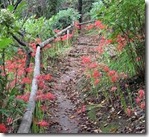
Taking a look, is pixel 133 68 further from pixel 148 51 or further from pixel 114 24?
pixel 148 51

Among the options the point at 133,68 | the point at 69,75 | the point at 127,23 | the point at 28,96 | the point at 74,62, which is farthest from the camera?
the point at 74,62

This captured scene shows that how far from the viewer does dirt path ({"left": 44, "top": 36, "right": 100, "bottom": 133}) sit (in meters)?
2.63

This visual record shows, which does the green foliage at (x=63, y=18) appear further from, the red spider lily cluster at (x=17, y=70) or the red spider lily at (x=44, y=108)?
the red spider lily at (x=44, y=108)

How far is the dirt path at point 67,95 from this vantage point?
263cm

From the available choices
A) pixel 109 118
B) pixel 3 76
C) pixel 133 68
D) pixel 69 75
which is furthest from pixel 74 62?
pixel 3 76

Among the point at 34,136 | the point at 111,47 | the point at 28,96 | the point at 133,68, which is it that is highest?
the point at 111,47

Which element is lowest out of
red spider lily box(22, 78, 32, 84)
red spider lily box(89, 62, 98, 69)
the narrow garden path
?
the narrow garden path

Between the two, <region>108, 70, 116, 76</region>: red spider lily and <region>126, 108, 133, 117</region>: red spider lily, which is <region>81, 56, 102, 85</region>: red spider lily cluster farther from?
<region>126, 108, 133, 117</region>: red spider lily

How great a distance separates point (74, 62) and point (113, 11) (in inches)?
97.3

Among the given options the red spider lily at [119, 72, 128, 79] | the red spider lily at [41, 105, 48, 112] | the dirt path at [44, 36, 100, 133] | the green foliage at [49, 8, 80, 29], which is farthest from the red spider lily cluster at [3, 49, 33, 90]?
the green foliage at [49, 8, 80, 29]

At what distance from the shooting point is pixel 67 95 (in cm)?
349

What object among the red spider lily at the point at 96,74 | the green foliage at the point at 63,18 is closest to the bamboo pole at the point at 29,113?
the red spider lily at the point at 96,74

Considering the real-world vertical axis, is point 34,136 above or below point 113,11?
below

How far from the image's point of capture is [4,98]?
2.22 meters
